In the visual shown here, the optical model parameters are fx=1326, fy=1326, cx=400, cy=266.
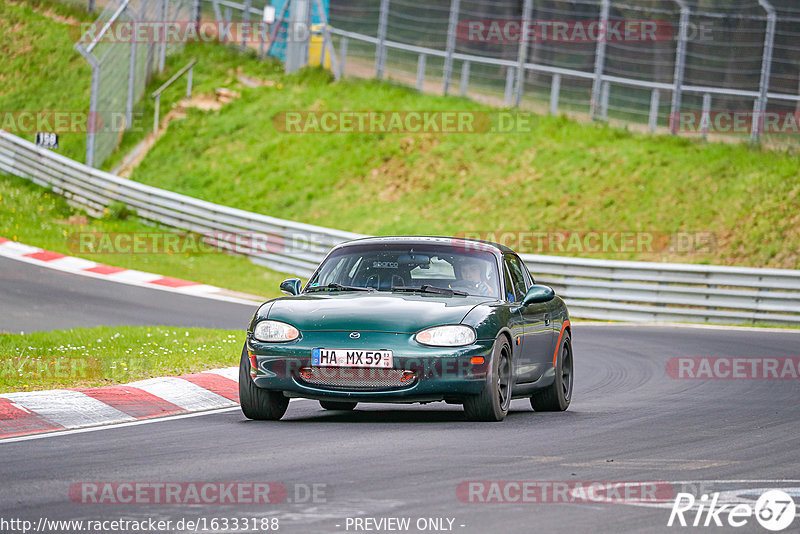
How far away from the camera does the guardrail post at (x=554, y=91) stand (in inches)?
1208

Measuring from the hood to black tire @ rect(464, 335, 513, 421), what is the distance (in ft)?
1.24

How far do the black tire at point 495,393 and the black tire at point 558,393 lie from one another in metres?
1.18

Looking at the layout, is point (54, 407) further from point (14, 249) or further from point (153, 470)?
point (14, 249)

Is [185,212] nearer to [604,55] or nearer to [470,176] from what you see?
[470,176]

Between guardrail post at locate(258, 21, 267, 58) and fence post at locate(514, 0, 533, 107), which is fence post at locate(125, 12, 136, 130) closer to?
guardrail post at locate(258, 21, 267, 58)

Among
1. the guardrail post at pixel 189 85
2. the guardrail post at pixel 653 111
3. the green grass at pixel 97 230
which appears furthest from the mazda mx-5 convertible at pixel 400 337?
the guardrail post at pixel 189 85

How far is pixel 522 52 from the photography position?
30219 millimetres

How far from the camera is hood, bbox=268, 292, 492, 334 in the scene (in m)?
9.01

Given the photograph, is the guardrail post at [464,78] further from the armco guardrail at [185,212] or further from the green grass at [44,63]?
the green grass at [44,63]

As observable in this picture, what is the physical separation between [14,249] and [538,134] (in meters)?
12.4

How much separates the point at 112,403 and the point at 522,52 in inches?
859

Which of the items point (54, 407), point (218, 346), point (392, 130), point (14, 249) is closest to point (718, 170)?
point (392, 130)

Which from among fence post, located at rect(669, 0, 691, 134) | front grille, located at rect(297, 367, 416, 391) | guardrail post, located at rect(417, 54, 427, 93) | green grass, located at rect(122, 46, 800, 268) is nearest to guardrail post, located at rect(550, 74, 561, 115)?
green grass, located at rect(122, 46, 800, 268)

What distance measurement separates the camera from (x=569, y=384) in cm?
1130
